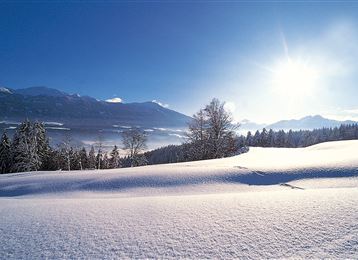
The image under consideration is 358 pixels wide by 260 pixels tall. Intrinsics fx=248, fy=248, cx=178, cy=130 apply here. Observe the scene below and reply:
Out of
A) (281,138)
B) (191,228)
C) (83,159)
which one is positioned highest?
(281,138)

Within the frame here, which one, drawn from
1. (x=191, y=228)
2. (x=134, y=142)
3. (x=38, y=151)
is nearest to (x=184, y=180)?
(x=191, y=228)

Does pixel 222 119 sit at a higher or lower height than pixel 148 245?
higher

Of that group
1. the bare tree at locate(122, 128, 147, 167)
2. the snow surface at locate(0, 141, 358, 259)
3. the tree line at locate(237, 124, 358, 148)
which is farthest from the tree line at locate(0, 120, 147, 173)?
the tree line at locate(237, 124, 358, 148)

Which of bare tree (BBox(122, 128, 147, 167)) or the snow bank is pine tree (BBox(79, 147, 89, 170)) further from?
the snow bank

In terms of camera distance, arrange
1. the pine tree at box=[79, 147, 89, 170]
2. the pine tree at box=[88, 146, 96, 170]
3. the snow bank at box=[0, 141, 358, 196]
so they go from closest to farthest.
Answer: the snow bank at box=[0, 141, 358, 196] < the pine tree at box=[79, 147, 89, 170] < the pine tree at box=[88, 146, 96, 170]

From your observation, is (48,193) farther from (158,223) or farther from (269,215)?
(269,215)

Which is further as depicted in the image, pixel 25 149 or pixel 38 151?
pixel 38 151

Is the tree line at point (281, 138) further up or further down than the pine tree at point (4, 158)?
further up

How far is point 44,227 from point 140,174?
4148 mm

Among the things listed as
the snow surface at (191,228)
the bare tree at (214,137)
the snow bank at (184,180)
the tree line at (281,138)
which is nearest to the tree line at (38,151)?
the bare tree at (214,137)

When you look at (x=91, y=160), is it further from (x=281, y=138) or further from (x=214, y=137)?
(x=281, y=138)

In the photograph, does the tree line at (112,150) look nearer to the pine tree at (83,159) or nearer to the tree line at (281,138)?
the pine tree at (83,159)

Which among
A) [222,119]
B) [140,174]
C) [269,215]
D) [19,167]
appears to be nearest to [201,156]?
[222,119]

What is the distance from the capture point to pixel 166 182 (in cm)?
633
